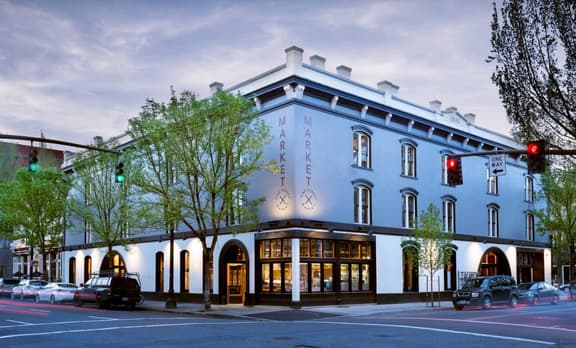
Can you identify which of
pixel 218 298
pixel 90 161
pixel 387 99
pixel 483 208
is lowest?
pixel 218 298

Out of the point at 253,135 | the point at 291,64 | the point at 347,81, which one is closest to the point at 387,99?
the point at 347,81

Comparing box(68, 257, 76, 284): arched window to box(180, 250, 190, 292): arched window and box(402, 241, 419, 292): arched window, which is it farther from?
box(402, 241, 419, 292): arched window

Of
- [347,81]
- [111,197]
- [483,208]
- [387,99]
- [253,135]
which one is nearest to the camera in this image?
[253,135]

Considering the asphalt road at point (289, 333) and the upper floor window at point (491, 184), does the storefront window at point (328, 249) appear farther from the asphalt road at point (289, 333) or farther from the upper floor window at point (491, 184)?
the upper floor window at point (491, 184)

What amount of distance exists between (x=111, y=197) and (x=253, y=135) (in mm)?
13123

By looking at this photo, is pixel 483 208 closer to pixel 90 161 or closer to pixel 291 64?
pixel 291 64

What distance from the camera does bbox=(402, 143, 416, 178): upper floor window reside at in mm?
38531

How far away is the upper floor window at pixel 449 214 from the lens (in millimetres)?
41178

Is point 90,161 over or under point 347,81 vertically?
under

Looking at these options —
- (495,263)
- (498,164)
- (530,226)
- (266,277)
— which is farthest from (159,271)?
(530,226)

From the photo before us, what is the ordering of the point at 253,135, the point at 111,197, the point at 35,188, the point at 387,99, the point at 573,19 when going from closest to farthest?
the point at 573,19 < the point at 253,135 < the point at 387,99 < the point at 111,197 < the point at 35,188

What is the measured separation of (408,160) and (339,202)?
7.31 meters

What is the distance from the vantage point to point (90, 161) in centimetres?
4012

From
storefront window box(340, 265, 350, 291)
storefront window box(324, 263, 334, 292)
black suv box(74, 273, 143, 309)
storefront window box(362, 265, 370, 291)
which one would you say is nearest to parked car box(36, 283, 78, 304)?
black suv box(74, 273, 143, 309)
